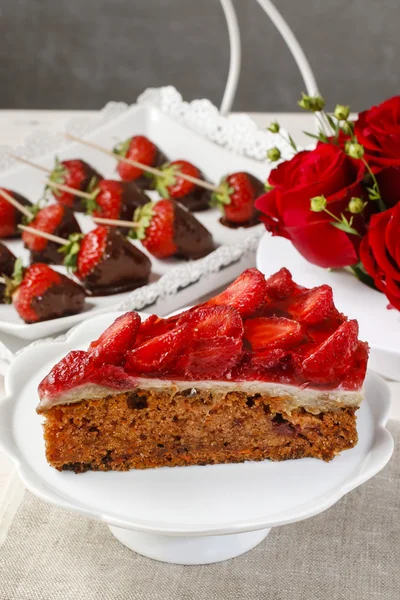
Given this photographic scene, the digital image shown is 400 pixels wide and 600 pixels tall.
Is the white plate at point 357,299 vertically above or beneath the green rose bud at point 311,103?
beneath

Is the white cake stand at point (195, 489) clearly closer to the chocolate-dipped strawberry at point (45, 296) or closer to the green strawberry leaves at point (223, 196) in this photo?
the chocolate-dipped strawberry at point (45, 296)

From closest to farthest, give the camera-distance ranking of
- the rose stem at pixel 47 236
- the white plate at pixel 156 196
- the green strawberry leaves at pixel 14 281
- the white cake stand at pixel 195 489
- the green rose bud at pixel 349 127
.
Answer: the white cake stand at pixel 195 489 → the green rose bud at pixel 349 127 → the white plate at pixel 156 196 → the green strawberry leaves at pixel 14 281 → the rose stem at pixel 47 236

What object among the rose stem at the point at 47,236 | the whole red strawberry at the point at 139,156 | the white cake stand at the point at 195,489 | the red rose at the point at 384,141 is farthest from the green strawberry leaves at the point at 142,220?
the white cake stand at the point at 195,489

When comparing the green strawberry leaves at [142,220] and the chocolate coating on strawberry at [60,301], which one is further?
the green strawberry leaves at [142,220]

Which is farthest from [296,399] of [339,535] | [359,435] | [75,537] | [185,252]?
[185,252]

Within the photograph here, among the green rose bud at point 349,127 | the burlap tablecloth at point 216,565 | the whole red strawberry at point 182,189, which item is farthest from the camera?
the whole red strawberry at point 182,189

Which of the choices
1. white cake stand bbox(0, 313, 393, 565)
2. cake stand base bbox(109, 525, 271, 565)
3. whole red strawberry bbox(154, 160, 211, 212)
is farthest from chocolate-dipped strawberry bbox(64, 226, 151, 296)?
cake stand base bbox(109, 525, 271, 565)

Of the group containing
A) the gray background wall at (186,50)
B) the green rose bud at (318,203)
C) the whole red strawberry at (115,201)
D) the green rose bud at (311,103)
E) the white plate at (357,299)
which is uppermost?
the green rose bud at (311,103)

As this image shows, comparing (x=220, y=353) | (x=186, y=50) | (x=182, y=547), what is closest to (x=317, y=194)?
(x=220, y=353)
